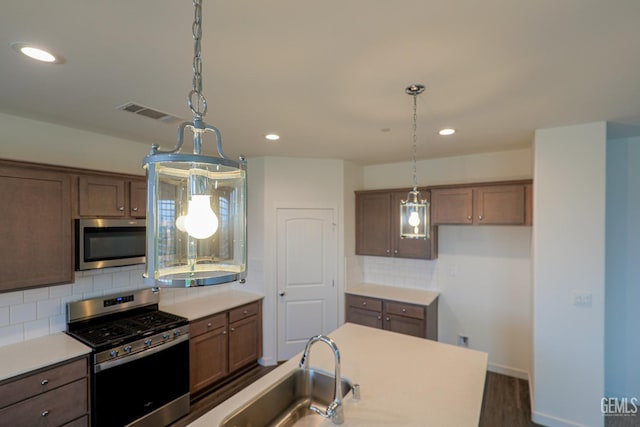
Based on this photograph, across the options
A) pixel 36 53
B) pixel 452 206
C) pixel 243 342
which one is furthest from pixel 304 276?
pixel 36 53

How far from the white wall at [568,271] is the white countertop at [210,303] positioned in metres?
2.99

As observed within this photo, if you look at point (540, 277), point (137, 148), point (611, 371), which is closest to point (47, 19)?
point (137, 148)

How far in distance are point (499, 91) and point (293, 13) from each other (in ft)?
4.65

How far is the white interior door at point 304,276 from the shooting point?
3920 millimetres

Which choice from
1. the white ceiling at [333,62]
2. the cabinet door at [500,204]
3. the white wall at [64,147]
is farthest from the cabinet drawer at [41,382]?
the cabinet door at [500,204]

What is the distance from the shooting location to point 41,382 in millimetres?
2025

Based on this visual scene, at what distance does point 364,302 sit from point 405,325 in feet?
1.82

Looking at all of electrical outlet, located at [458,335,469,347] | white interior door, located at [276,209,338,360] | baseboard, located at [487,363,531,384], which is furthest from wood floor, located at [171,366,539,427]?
white interior door, located at [276,209,338,360]

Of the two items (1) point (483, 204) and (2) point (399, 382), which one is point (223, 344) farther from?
(1) point (483, 204)

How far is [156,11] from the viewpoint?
1.18 metres

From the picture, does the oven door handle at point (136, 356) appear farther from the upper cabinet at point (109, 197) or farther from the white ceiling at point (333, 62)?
the white ceiling at point (333, 62)

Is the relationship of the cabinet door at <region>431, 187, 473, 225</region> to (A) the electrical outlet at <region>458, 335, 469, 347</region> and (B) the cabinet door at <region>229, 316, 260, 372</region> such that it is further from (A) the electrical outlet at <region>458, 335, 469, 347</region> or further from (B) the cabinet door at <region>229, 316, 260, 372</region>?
(B) the cabinet door at <region>229, 316, 260, 372</region>

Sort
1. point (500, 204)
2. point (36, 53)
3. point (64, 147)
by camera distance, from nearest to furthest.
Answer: point (36, 53) → point (64, 147) → point (500, 204)

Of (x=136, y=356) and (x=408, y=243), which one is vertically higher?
(x=408, y=243)
